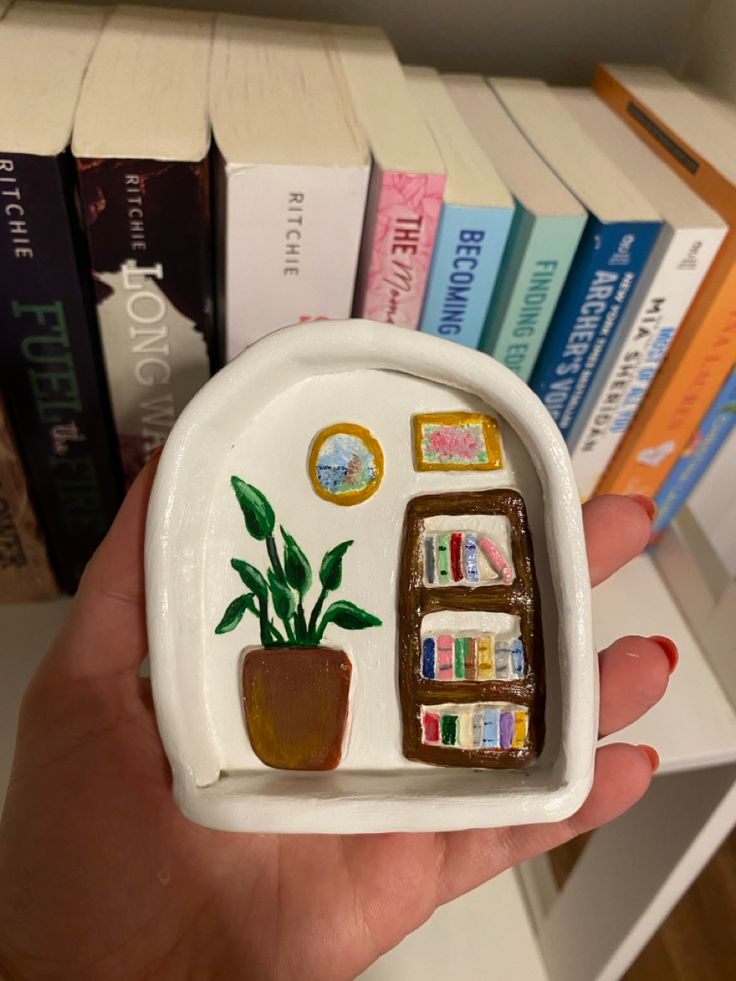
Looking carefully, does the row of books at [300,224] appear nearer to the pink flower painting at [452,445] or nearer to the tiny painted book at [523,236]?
the tiny painted book at [523,236]

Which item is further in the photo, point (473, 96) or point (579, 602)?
point (473, 96)

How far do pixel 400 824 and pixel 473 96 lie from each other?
47 centimetres

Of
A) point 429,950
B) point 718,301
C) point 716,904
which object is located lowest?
A: point 716,904

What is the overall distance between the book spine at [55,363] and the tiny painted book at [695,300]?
0.37 meters

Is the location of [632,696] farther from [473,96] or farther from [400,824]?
[473,96]

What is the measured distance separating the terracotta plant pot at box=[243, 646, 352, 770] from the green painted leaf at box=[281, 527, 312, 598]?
4cm

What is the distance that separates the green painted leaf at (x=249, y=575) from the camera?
44 cm

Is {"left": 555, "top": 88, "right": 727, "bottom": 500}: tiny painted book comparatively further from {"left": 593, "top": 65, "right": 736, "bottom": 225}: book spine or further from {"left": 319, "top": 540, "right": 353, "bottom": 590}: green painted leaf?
{"left": 319, "top": 540, "right": 353, "bottom": 590}: green painted leaf

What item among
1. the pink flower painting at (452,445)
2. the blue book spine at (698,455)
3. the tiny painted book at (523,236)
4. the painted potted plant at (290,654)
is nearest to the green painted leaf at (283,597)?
the painted potted plant at (290,654)

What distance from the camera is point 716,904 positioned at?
1.01m

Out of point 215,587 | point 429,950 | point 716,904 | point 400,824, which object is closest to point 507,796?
point 400,824

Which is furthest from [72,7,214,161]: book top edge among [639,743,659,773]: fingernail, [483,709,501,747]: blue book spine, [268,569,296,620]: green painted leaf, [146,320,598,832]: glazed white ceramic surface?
[639,743,659,773]: fingernail

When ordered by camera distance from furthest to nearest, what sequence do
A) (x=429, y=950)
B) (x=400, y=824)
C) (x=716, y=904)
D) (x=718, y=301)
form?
(x=716, y=904), (x=429, y=950), (x=718, y=301), (x=400, y=824)

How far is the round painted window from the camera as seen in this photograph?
432 mm
